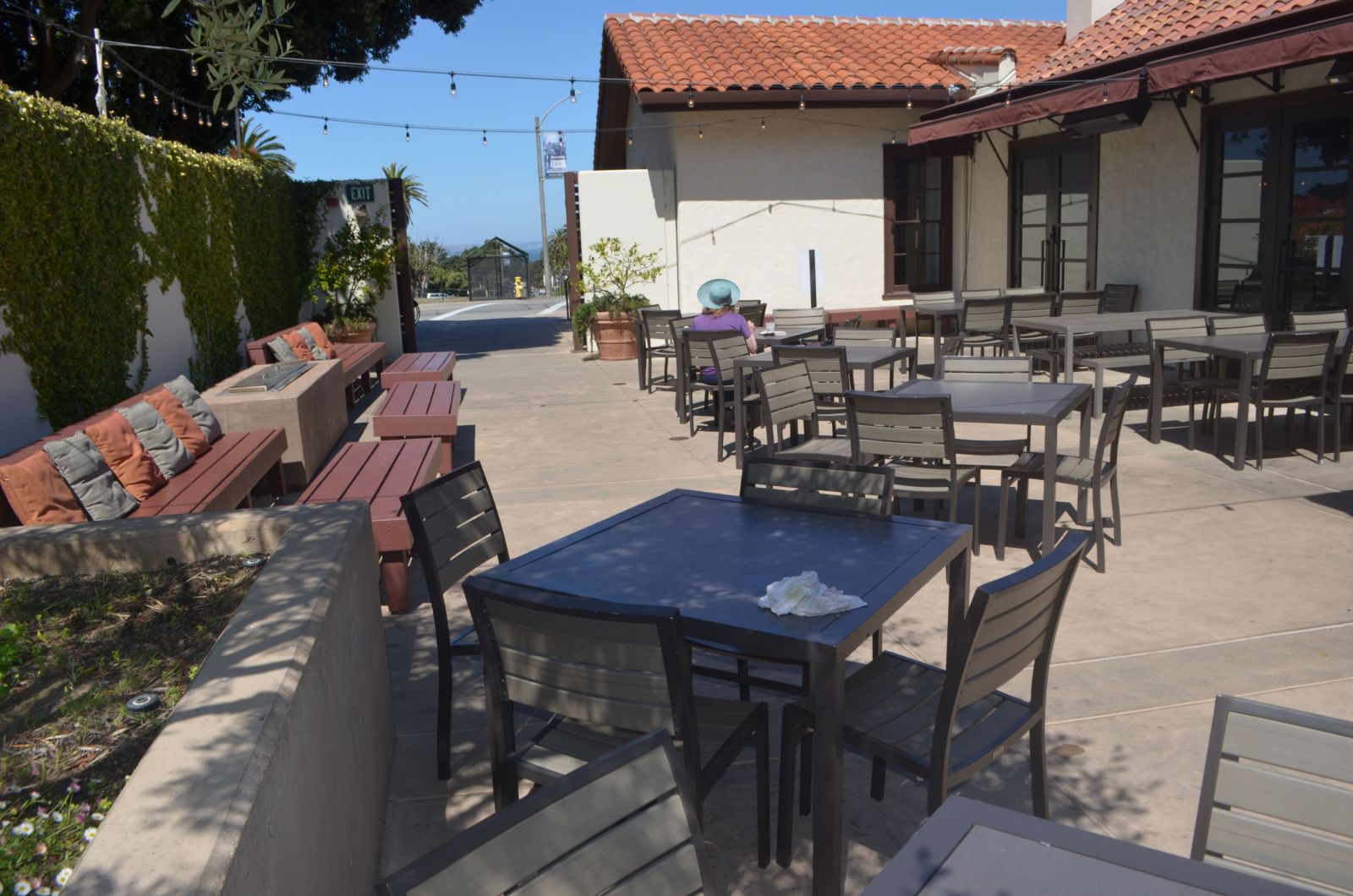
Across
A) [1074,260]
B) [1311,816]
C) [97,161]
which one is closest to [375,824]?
[1311,816]

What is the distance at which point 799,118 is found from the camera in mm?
15984

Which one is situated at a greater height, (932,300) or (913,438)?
(932,300)

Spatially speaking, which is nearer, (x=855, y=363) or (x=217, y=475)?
(x=217, y=475)

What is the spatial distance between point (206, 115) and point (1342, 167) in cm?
1716

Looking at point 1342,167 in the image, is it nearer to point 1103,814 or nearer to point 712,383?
point 712,383

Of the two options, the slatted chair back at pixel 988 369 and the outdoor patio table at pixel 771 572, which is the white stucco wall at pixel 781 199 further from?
the outdoor patio table at pixel 771 572

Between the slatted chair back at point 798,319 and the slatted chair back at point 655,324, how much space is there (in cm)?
155

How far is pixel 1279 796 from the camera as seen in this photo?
1964 millimetres

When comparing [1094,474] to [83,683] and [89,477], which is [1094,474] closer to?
[83,683]

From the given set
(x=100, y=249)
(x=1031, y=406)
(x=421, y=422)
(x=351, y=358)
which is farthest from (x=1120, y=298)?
(x=100, y=249)

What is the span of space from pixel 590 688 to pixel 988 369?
16.1 feet

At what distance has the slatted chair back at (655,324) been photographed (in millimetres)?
12312

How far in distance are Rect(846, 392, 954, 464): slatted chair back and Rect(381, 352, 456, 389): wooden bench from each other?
5601 mm

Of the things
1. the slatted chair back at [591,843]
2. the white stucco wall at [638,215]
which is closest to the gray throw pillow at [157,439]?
the slatted chair back at [591,843]
